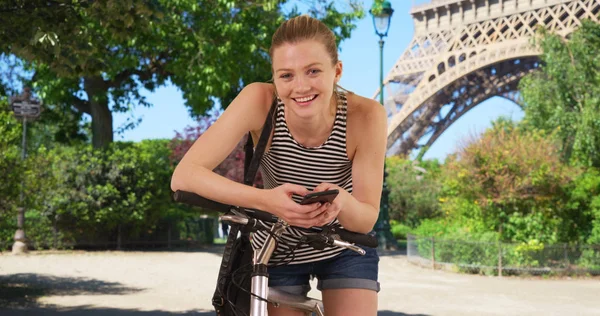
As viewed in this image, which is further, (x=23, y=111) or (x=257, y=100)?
(x=23, y=111)

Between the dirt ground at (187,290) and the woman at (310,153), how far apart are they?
7235 millimetres

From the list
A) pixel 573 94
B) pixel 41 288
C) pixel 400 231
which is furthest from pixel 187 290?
pixel 400 231

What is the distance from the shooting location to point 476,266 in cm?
1639

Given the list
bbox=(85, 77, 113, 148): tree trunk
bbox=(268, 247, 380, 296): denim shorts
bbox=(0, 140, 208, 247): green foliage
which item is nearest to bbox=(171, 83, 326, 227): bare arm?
bbox=(268, 247, 380, 296): denim shorts

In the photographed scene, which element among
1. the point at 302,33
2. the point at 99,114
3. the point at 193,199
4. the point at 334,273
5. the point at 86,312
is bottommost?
the point at 86,312

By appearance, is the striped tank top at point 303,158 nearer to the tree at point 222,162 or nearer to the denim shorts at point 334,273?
the denim shorts at point 334,273

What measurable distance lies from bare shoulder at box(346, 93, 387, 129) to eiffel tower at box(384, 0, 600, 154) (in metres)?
37.9

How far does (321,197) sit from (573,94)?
21.1m

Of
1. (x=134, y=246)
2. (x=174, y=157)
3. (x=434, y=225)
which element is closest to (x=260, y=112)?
(x=434, y=225)

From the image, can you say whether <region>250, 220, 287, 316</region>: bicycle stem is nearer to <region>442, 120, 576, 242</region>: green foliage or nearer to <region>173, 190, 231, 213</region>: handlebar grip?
<region>173, 190, 231, 213</region>: handlebar grip

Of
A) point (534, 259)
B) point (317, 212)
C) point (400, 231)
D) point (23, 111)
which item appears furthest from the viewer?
point (400, 231)

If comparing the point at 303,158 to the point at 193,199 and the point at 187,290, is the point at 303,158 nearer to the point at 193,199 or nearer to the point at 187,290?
the point at 193,199

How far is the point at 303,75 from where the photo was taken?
245 cm

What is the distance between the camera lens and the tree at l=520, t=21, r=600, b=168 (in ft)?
64.1
